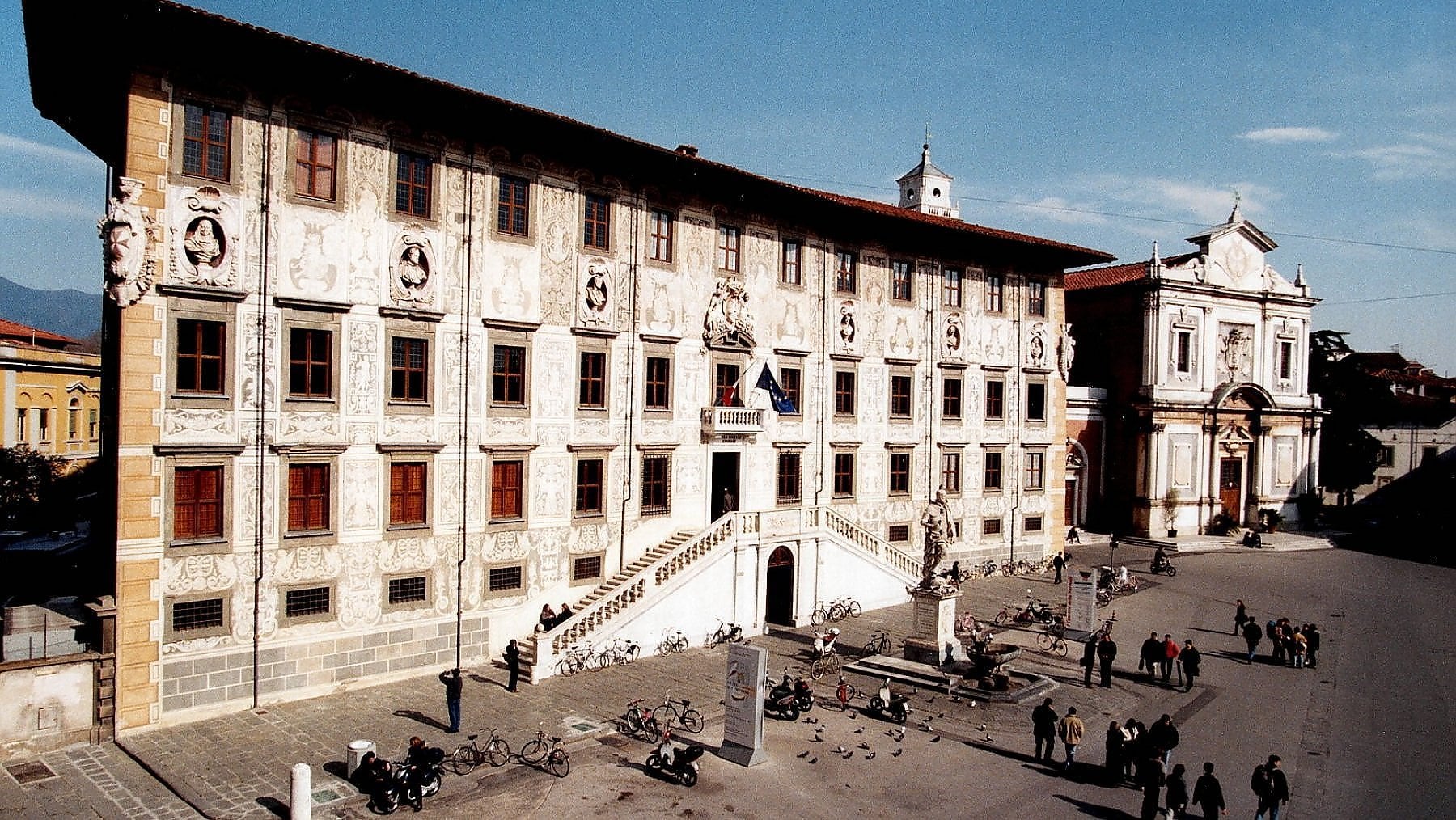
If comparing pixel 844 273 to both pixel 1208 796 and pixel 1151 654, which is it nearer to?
pixel 1151 654

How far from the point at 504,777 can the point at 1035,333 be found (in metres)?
32.8

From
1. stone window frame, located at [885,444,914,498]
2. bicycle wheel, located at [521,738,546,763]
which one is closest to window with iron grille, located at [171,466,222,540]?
bicycle wheel, located at [521,738,546,763]

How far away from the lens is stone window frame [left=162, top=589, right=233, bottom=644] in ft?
69.0

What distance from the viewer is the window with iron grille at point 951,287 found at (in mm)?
39688

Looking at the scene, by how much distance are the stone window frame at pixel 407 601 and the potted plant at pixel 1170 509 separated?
44.4 metres

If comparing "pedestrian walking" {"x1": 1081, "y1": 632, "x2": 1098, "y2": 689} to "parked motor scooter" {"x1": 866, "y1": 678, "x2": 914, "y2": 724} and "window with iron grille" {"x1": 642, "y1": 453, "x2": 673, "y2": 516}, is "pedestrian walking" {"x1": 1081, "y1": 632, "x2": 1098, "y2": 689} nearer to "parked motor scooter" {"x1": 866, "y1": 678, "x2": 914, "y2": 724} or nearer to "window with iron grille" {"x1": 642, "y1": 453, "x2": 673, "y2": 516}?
"parked motor scooter" {"x1": 866, "y1": 678, "x2": 914, "y2": 724}

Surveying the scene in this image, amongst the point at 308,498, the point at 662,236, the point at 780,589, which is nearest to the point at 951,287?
the point at 662,236

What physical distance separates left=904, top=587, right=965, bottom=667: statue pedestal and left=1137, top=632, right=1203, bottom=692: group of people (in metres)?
5.50

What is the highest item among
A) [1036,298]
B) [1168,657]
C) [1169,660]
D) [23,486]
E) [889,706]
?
[1036,298]

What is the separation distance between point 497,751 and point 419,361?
35.6 feet

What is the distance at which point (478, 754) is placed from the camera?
61.9 ft

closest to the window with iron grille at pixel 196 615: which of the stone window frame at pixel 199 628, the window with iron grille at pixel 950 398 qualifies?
the stone window frame at pixel 199 628

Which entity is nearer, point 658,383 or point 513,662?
point 513,662

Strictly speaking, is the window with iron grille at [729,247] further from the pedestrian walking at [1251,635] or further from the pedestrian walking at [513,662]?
the pedestrian walking at [1251,635]
